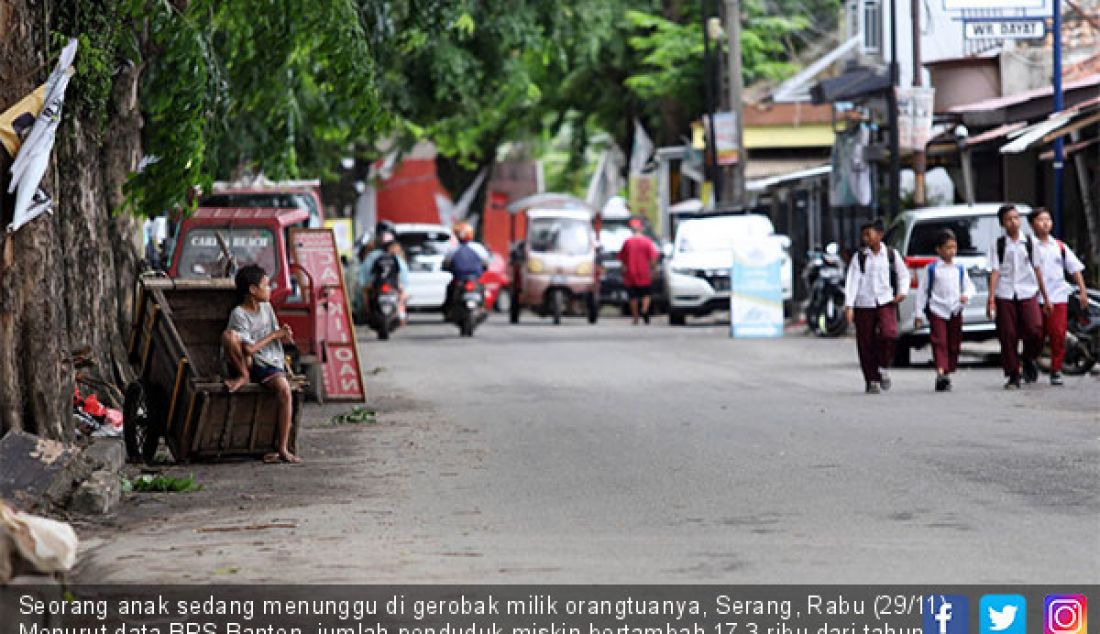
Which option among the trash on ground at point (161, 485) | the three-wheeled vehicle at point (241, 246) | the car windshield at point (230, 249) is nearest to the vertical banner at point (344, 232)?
the three-wheeled vehicle at point (241, 246)

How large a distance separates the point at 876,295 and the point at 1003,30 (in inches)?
349

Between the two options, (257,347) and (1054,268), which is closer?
(257,347)

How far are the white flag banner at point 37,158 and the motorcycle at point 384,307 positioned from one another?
65.8 feet

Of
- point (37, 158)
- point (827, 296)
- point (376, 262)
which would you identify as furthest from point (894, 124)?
point (37, 158)

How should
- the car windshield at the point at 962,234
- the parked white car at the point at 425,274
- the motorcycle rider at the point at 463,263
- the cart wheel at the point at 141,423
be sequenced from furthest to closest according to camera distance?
the parked white car at the point at 425,274 < the motorcycle rider at the point at 463,263 < the car windshield at the point at 962,234 < the cart wheel at the point at 141,423

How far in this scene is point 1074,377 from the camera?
72.9 feet

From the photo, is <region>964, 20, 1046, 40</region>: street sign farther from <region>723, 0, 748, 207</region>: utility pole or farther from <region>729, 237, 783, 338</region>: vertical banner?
<region>723, 0, 748, 207</region>: utility pole

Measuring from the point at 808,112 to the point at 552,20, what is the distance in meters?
20.6

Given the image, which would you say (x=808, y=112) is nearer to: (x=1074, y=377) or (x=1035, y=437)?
(x=1074, y=377)

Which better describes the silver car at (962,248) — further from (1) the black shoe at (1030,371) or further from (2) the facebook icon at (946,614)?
(2) the facebook icon at (946,614)

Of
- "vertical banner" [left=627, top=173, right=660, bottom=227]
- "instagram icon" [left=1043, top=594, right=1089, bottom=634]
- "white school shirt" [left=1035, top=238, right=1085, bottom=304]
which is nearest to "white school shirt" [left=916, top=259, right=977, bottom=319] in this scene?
"white school shirt" [left=1035, top=238, right=1085, bottom=304]

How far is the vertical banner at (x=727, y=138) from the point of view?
45.5 m

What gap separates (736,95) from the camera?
44.8 m

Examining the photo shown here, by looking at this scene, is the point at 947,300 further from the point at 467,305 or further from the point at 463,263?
the point at 467,305
